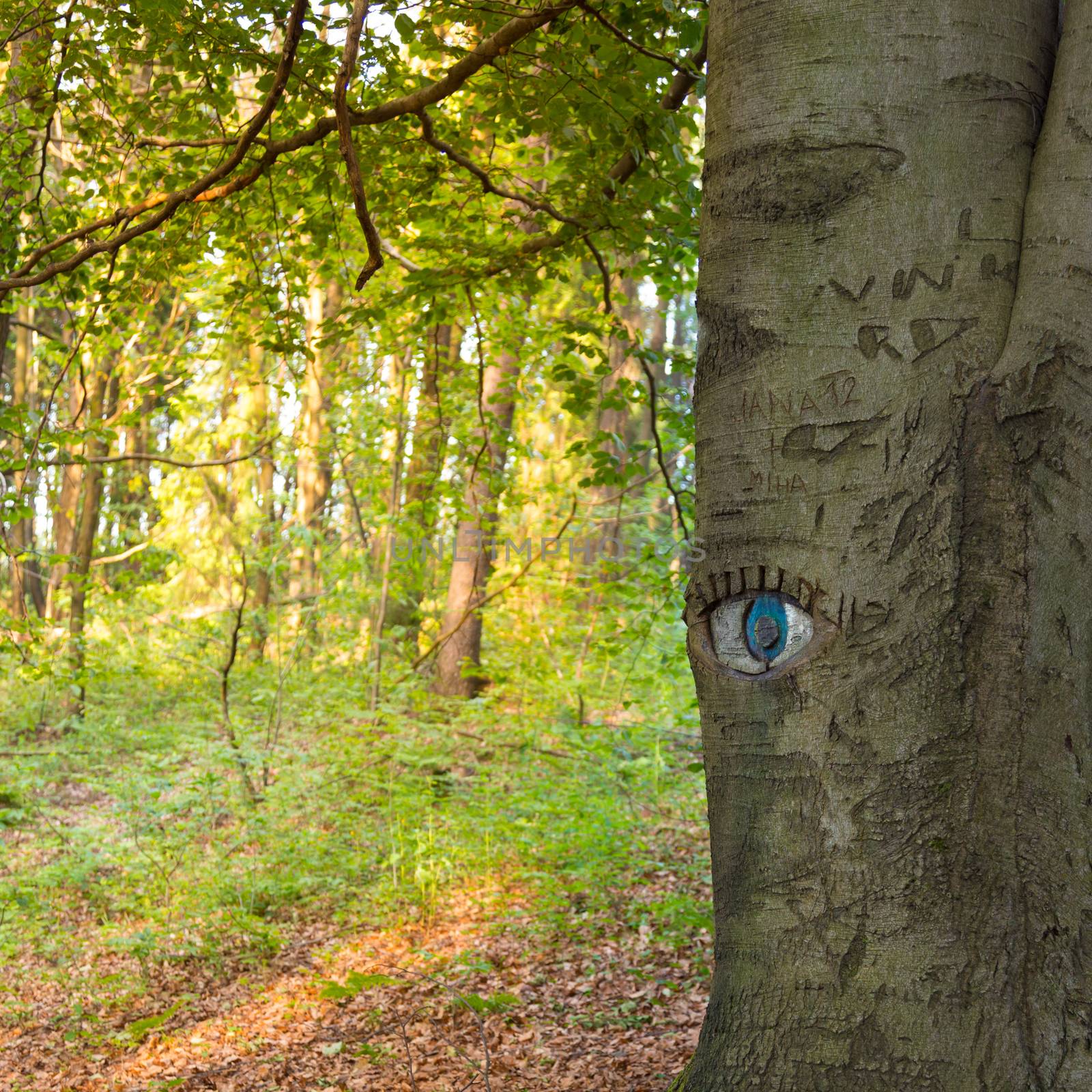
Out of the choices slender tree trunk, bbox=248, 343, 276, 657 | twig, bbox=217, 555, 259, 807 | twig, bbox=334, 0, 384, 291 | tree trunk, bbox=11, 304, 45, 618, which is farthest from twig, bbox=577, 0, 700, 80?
tree trunk, bbox=11, 304, 45, 618

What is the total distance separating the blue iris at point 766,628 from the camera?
1.77m

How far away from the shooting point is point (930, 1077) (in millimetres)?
1579

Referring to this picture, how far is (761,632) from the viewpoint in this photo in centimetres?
178

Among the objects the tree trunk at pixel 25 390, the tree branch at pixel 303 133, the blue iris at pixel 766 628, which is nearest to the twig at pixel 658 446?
the tree branch at pixel 303 133

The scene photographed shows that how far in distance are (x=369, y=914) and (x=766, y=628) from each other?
474 centimetres

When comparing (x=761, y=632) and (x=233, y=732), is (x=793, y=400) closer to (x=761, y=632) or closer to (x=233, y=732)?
(x=761, y=632)

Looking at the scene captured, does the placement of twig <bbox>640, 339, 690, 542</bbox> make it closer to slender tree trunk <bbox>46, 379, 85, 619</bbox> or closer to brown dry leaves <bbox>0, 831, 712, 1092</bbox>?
brown dry leaves <bbox>0, 831, 712, 1092</bbox>

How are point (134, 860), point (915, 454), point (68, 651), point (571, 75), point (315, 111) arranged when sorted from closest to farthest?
point (915, 454), point (571, 75), point (315, 111), point (134, 860), point (68, 651)

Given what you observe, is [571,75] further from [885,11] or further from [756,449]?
[756,449]

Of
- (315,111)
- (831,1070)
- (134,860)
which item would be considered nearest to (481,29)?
(315,111)

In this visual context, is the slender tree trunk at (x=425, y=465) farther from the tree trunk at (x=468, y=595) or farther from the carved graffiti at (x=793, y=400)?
the carved graffiti at (x=793, y=400)

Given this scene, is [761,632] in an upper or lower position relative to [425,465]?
lower

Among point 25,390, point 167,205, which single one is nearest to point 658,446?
point 167,205

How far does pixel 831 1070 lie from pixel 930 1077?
153 mm
